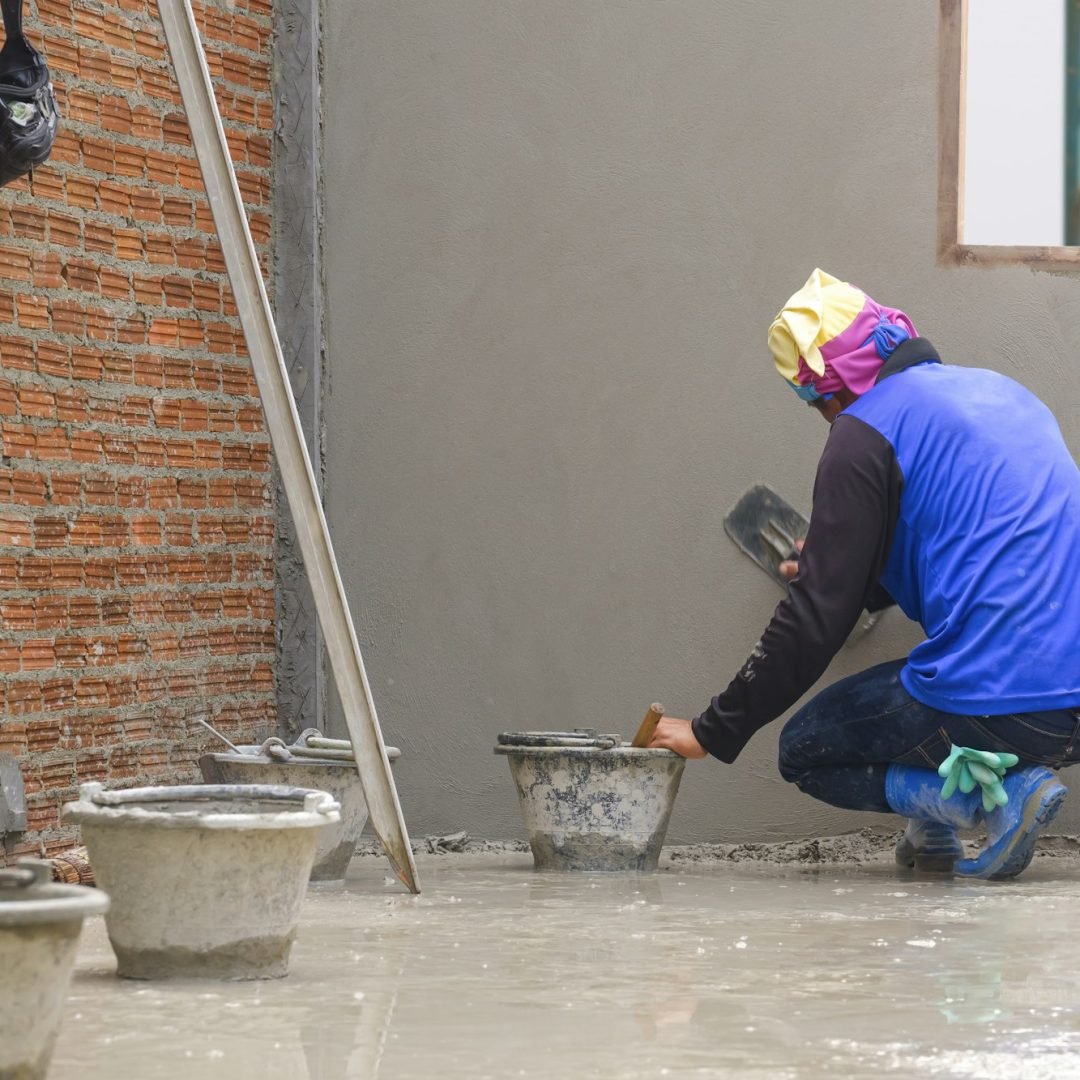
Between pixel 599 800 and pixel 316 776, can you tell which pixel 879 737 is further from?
pixel 316 776

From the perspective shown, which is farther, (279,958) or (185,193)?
(185,193)

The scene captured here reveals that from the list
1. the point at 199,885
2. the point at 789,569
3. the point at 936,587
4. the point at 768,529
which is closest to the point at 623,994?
the point at 199,885

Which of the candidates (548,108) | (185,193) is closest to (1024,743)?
(548,108)

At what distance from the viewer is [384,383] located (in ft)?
15.7

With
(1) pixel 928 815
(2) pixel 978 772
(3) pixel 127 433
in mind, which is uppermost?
(3) pixel 127 433

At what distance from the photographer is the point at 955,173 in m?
4.54

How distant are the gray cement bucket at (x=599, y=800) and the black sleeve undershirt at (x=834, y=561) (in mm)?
318

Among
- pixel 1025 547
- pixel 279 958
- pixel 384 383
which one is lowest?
pixel 279 958

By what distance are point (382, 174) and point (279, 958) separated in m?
2.60

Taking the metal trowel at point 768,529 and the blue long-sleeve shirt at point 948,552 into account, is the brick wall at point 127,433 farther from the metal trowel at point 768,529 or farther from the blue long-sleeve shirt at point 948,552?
the blue long-sleeve shirt at point 948,552

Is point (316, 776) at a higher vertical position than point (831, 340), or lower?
lower

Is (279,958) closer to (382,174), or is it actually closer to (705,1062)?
(705,1062)

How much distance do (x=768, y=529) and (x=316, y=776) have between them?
141cm

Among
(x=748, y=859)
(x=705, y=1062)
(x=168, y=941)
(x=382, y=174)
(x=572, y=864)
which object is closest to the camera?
(x=705, y=1062)
